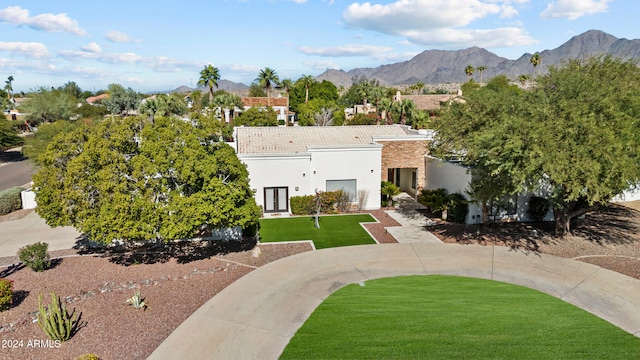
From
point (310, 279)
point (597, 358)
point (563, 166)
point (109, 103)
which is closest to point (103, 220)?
point (310, 279)

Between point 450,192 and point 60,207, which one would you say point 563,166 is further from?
point 60,207

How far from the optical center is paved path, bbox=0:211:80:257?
17.8 m

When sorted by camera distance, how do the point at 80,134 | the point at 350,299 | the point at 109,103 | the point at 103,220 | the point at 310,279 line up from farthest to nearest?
the point at 109,103 < the point at 80,134 < the point at 310,279 < the point at 103,220 < the point at 350,299

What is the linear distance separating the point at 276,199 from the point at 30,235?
12592 millimetres

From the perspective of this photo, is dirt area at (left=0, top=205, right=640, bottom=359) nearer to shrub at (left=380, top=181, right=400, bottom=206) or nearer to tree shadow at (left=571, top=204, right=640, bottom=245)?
tree shadow at (left=571, top=204, right=640, bottom=245)

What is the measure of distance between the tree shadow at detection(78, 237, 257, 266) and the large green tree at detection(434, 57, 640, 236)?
11345mm

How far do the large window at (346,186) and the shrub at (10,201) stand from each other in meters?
19.5

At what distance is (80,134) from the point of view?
15133mm

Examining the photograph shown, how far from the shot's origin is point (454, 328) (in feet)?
33.7

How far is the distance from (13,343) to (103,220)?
417 centimetres

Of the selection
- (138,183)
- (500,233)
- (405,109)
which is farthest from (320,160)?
(405,109)

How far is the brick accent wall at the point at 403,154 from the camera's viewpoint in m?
25.5

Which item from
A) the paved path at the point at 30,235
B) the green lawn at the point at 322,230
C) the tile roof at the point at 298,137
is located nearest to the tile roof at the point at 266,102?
the tile roof at the point at 298,137

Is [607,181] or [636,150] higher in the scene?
[636,150]
